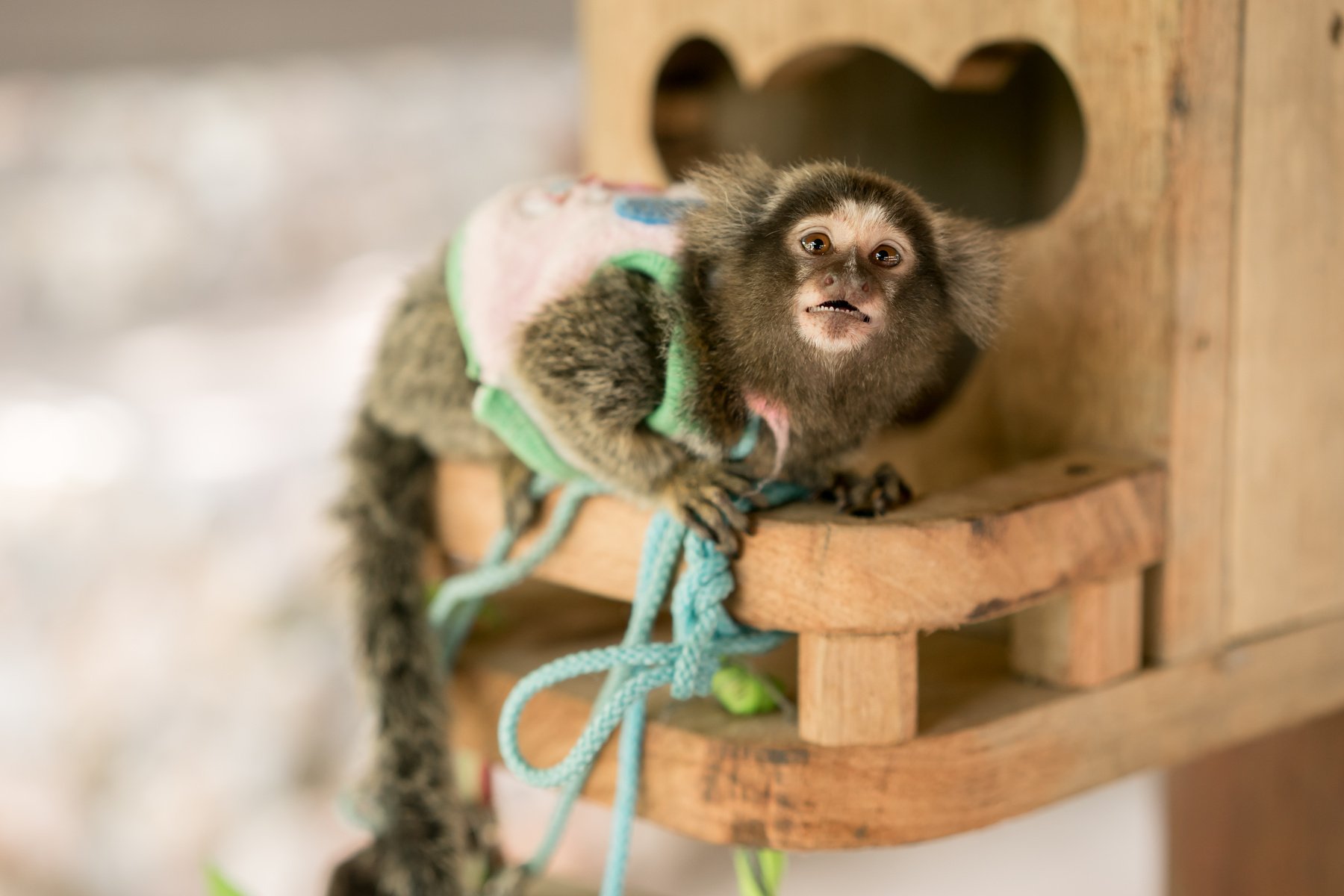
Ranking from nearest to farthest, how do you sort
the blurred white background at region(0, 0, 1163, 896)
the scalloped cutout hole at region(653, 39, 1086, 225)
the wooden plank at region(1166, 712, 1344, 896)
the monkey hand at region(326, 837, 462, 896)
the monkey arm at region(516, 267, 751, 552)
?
the monkey arm at region(516, 267, 751, 552), the monkey hand at region(326, 837, 462, 896), the wooden plank at region(1166, 712, 1344, 896), the scalloped cutout hole at region(653, 39, 1086, 225), the blurred white background at region(0, 0, 1163, 896)

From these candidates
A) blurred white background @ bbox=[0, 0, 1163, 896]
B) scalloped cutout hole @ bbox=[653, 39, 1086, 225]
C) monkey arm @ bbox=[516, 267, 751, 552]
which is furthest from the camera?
blurred white background @ bbox=[0, 0, 1163, 896]

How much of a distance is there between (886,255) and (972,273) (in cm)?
11

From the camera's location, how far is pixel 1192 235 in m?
0.96

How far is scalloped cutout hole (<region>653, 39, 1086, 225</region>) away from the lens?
146 centimetres

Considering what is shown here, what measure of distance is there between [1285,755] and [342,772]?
137 centimetres

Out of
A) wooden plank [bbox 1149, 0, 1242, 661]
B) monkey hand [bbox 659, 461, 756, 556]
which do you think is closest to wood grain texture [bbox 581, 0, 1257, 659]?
wooden plank [bbox 1149, 0, 1242, 661]

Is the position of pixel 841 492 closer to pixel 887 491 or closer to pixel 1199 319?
pixel 887 491

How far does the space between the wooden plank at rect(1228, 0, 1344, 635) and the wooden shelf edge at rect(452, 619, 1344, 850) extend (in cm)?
9

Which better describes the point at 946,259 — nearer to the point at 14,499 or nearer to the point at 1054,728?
the point at 1054,728

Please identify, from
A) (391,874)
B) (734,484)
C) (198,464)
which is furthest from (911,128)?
(198,464)

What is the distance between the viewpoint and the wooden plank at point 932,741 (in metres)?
0.85

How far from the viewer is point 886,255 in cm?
80

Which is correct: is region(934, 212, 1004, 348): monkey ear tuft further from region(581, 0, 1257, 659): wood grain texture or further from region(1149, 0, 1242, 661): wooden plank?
region(1149, 0, 1242, 661): wooden plank

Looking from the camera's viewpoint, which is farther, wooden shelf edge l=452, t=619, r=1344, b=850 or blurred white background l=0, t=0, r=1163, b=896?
blurred white background l=0, t=0, r=1163, b=896
